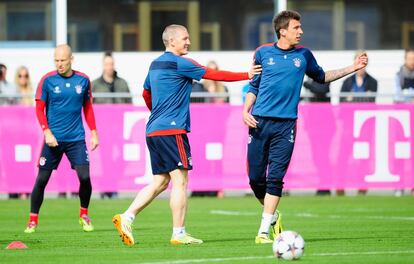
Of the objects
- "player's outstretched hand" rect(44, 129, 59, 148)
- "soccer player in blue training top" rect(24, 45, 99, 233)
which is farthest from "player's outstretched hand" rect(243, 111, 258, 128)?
"player's outstretched hand" rect(44, 129, 59, 148)

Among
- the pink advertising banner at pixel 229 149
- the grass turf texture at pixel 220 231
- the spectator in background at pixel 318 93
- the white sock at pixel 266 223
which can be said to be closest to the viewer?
the grass turf texture at pixel 220 231

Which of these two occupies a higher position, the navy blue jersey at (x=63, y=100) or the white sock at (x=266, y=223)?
the navy blue jersey at (x=63, y=100)

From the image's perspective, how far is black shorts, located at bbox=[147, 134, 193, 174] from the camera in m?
12.5

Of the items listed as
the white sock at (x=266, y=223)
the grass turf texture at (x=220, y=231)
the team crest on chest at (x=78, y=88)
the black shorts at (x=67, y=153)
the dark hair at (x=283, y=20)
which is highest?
the dark hair at (x=283, y=20)

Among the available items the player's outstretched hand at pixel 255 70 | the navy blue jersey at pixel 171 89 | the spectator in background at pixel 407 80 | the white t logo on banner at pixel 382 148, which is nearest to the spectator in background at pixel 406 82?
the spectator in background at pixel 407 80

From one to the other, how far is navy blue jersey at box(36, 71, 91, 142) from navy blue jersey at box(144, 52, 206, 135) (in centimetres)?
287

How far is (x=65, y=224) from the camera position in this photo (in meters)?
16.1

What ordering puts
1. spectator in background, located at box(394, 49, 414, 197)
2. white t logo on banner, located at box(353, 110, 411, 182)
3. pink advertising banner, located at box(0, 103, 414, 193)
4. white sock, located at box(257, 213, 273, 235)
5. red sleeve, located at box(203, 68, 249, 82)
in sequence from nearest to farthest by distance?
red sleeve, located at box(203, 68, 249, 82)
white sock, located at box(257, 213, 273, 235)
pink advertising banner, located at box(0, 103, 414, 193)
white t logo on banner, located at box(353, 110, 411, 182)
spectator in background, located at box(394, 49, 414, 197)

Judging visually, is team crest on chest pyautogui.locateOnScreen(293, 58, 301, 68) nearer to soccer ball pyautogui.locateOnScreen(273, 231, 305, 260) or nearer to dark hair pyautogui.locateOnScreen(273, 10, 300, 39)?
dark hair pyautogui.locateOnScreen(273, 10, 300, 39)

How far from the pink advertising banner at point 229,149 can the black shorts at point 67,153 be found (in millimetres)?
5247

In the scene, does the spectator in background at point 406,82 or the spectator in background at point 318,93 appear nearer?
the spectator in background at point 318,93

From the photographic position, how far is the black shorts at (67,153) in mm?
15352

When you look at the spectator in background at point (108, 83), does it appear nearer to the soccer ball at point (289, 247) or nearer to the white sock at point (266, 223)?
the white sock at point (266, 223)

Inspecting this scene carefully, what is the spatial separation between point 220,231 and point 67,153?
87.3 inches
